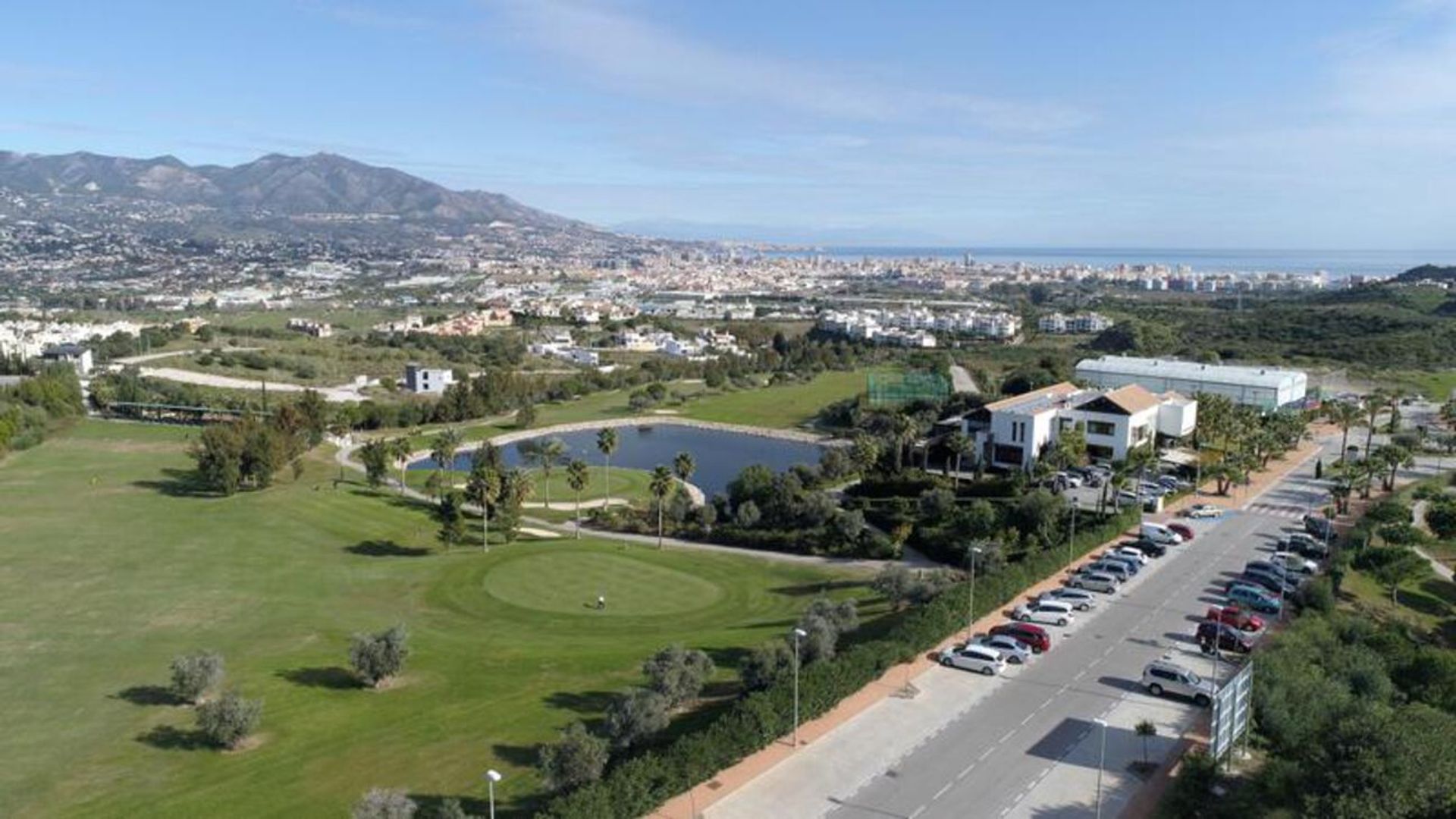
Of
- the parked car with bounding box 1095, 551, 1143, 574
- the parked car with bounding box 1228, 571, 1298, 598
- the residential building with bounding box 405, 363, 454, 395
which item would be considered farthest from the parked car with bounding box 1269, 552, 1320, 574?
the residential building with bounding box 405, 363, 454, 395

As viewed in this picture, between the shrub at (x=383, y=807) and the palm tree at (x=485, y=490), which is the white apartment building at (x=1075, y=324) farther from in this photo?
the shrub at (x=383, y=807)

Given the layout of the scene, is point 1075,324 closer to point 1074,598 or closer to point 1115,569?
point 1115,569

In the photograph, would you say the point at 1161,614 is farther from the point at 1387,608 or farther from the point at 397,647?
the point at 397,647

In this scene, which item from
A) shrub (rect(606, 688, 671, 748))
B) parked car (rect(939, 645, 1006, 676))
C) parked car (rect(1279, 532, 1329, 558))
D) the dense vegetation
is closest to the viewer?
shrub (rect(606, 688, 671, 748))

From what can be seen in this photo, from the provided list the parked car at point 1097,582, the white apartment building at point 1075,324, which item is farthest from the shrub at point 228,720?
the white apartment building at point 1075,324

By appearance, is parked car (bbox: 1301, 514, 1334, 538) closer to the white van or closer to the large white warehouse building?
the white van

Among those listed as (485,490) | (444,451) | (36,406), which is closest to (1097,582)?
(485,490)
